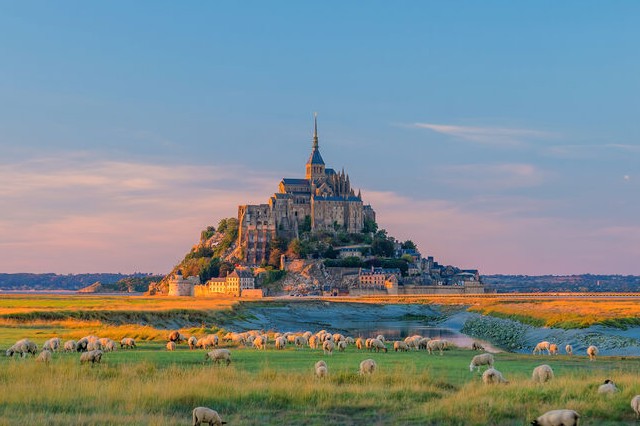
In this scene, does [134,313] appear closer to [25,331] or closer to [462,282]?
[25,331]

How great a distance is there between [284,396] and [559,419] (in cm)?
643

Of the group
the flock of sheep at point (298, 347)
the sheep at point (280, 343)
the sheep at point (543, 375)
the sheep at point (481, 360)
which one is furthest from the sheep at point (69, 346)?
the sheep at point (543, 375)

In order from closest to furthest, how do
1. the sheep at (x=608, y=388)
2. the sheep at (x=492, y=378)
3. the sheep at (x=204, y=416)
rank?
the sheep at (x=204, y=416) < the sheep at (x=608, y=388) < the sheep at (x=492, y=378)

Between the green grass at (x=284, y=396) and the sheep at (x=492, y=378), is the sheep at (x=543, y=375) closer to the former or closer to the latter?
the green grass at (x=284, y=396)

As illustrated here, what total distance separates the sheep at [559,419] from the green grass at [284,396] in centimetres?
132

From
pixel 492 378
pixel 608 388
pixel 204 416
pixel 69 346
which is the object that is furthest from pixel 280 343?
pixel 204 416

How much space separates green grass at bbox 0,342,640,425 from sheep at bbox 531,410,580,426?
1.32 m

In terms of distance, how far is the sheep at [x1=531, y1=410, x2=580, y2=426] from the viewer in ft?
51.8

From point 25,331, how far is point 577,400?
114ft

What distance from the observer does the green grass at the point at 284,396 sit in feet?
57.1

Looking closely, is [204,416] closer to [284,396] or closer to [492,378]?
[284,396]

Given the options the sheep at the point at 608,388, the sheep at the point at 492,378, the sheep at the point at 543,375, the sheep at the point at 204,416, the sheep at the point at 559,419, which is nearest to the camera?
the sheep at the point at 559,419

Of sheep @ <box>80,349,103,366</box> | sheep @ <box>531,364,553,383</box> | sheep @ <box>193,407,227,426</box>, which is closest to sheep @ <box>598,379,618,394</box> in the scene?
sheep @ <box>531,364,553,383</box>

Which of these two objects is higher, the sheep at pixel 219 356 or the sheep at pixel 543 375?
the sheep at pixel 219 356
